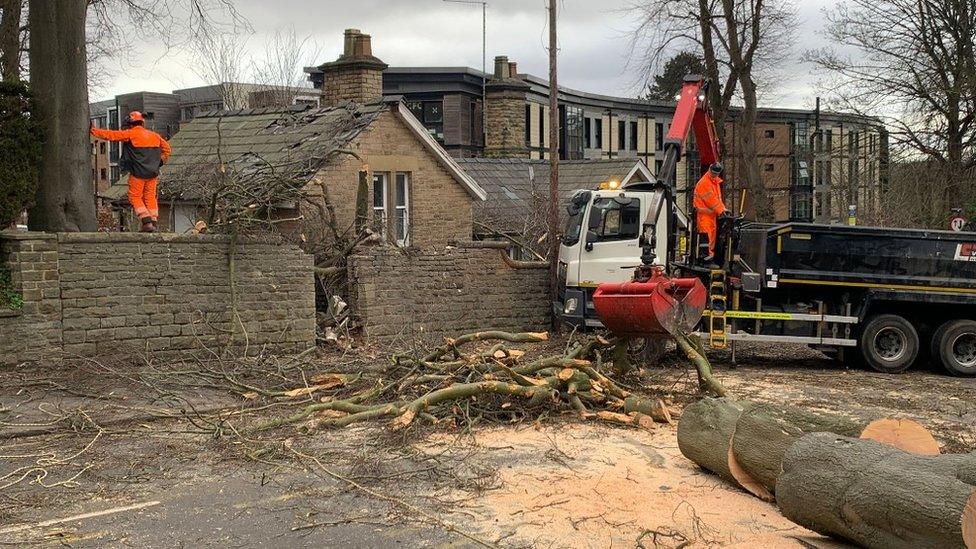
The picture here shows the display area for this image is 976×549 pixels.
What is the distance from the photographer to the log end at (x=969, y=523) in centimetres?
568

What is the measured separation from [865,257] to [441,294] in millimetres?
7655

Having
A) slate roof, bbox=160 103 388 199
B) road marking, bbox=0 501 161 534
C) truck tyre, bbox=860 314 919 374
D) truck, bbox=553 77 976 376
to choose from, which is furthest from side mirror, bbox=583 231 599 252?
road marking, bbox=0 501 161 534

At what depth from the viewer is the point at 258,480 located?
28.8ft

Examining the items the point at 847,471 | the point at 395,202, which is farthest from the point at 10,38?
the point at 847,471

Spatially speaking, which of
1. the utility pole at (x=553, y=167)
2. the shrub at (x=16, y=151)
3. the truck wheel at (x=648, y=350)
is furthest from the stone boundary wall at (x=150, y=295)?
the utility pole at (x=553, y=167)

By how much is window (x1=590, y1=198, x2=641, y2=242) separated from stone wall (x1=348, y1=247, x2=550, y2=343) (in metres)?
3.57

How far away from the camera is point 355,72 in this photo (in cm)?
2517

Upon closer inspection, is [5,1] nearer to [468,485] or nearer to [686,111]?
[686,111]

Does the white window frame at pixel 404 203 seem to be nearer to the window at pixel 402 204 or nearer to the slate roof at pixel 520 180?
the window at pixel 402 204

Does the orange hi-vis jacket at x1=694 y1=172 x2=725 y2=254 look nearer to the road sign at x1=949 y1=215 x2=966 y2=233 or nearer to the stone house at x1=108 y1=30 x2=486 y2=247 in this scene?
the stone house at x1=108 y1=30 x2=486 y2=247

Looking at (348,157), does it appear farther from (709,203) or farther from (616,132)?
(616,132)

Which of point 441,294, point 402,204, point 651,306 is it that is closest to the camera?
point 651,306

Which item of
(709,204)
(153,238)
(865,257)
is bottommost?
(865,257)

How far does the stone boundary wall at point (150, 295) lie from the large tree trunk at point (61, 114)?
82 cm
